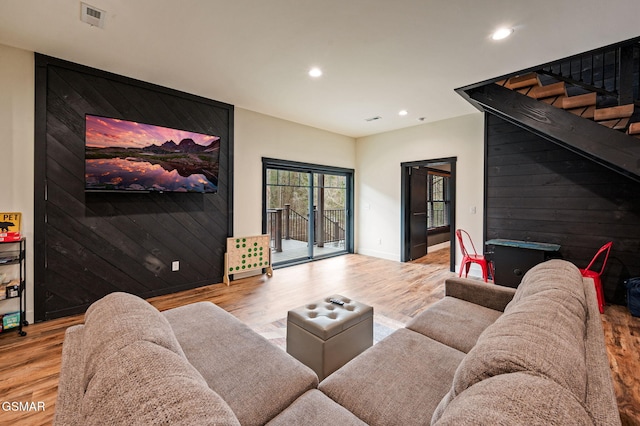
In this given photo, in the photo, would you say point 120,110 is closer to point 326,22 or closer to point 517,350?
point 326,22

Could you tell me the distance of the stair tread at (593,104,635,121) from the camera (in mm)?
2698

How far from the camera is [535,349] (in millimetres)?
823

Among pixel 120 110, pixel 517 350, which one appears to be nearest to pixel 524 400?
pixel 517 350

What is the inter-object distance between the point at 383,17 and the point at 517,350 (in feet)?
8.15

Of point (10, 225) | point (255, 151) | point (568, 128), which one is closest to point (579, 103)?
point (568, 128)

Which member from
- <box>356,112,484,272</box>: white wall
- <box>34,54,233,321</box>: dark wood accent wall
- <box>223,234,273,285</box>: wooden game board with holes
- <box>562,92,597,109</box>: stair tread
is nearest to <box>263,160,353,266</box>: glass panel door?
<box>356,112,484,272</box>: white wall

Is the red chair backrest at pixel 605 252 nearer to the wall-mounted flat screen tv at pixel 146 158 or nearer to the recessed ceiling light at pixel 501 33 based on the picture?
the recessed ceiling light at pixel 501 33

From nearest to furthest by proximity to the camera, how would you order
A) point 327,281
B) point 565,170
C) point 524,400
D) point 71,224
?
point 524,400
point 71,224
point 565,170
point 327,281

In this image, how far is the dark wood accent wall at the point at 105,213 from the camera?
9.62 feet

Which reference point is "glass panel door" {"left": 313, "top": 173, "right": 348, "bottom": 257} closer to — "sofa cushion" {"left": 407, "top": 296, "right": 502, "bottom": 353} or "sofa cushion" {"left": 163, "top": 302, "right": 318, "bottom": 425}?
"sofa cushion" {"left": 407, "top": 296, "right": 502, "bottom": 353}

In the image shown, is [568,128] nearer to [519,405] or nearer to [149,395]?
[519,405]

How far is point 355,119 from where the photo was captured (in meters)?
5.10

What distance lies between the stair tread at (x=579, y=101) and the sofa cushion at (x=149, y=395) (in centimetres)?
418

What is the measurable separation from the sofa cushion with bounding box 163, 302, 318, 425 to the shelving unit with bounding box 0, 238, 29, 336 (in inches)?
79.5
